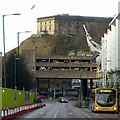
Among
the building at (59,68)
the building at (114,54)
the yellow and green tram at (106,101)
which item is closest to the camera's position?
the yellow and green tram at (106,101)

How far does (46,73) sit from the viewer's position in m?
138

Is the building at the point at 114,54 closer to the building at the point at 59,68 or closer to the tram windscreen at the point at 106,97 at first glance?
the building at the point at 59,68

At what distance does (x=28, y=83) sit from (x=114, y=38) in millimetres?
21662

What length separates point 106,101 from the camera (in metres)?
50.5

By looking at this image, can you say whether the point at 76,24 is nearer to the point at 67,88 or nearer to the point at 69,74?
the point at 67,88

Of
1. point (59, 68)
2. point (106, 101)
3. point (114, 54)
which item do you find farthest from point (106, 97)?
point (59, 68)

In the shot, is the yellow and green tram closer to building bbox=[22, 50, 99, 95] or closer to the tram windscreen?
the tram windscreen

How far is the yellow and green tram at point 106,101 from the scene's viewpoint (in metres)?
50.2

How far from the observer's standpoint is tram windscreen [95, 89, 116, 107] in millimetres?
50188

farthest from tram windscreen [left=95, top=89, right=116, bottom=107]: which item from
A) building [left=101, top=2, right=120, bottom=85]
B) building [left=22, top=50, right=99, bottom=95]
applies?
building [left=22, top=50, right=99, bottom=95]

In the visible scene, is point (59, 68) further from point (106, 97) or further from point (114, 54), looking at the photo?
point (106, 97)

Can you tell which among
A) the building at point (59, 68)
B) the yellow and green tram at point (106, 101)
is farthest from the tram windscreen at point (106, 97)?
the building at point (59, 68)

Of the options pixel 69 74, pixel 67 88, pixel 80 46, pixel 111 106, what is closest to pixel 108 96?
pixel 111 106

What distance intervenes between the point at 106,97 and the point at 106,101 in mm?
438
